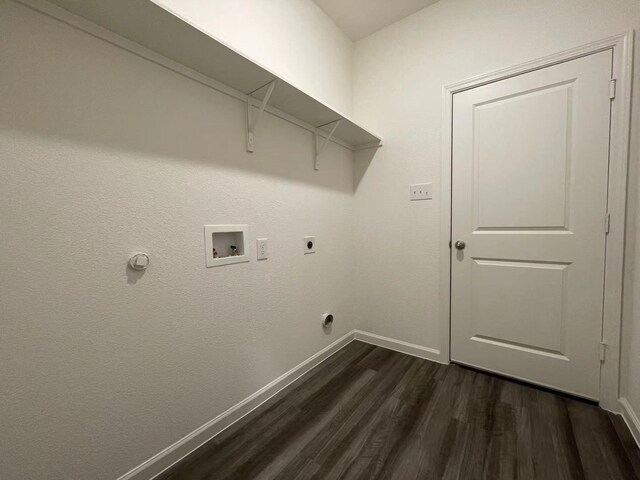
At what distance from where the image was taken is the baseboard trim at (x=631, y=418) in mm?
1136

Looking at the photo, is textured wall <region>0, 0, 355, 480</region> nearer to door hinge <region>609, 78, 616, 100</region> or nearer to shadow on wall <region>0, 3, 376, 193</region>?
shadow on wall <region>0, 3, 376, 193</region>

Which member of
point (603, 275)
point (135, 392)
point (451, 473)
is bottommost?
point (451, 473)

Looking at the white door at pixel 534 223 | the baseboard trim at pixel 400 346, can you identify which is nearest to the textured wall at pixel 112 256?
the baseboard trim at pixel 400 346

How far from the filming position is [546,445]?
3.74ft

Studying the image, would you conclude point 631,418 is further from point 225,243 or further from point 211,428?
point 225,243

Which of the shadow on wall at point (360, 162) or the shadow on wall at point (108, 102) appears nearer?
the shadow on wall at point (108, 102)

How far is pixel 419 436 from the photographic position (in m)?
1.21

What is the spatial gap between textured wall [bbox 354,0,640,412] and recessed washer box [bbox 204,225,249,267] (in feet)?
3.85

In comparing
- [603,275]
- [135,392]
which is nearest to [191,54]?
[135,392]

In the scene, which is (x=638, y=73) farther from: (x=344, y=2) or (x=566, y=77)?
(x=344, y=2)

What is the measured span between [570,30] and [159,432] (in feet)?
9.48

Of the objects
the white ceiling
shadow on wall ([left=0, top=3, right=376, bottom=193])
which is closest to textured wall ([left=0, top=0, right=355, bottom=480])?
shadow on wall ([left=0, top=3, right=376, bottom=193])

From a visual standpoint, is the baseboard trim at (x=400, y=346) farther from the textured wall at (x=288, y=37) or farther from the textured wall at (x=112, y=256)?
the textured wall at (x=288, y=37)

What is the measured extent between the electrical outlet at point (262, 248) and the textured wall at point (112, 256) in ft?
0.12
